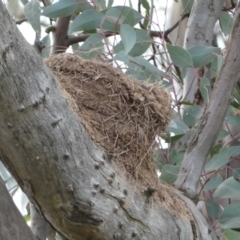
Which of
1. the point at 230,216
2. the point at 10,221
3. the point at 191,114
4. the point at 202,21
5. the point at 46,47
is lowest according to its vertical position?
the point at 230,216

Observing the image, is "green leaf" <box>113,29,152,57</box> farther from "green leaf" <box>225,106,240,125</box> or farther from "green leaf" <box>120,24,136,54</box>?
"green leaf" <box>225,106,240,125</box>

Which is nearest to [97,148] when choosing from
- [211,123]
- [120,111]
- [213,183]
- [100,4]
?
[120,111]

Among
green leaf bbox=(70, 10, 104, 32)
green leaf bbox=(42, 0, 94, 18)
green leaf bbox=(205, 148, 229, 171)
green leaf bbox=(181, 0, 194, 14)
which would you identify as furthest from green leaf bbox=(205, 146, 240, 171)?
green leaf bbox=(181, 0, 194, 14)

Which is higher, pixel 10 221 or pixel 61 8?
pixel 61 8

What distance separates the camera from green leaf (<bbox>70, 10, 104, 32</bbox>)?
1.66 m

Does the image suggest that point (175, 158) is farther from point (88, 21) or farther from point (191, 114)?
point (88, 21)

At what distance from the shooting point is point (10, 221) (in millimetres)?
1102

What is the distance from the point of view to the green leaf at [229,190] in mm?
1479

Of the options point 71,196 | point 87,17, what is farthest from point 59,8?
point 71,196

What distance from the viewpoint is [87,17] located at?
5.45 ft

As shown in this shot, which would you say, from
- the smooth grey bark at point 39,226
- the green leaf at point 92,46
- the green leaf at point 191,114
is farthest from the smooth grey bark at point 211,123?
the smooth grey bark at point 39,226

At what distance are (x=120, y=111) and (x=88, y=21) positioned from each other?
1.63 feet

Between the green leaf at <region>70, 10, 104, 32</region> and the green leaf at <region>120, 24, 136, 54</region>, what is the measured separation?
0.43ft

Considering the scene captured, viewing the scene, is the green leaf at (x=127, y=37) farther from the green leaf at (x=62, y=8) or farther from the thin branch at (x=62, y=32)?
the thin branch at (x=62, y=32)
